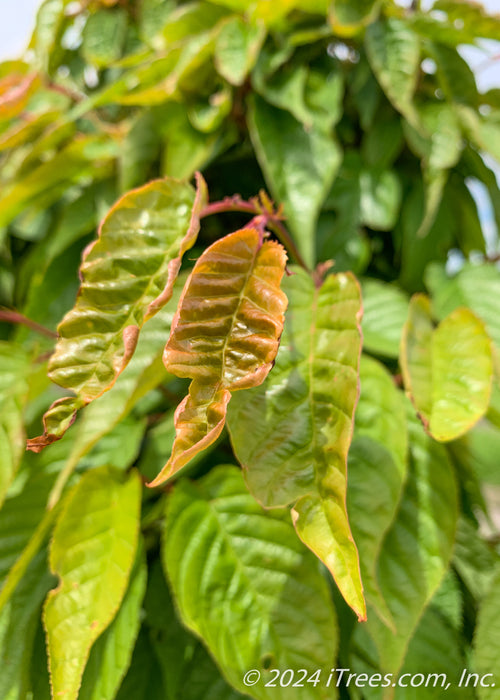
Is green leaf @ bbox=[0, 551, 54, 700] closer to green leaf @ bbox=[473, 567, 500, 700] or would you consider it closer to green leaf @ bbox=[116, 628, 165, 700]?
green leaf @ bbox=[116, 628, 165, 700]

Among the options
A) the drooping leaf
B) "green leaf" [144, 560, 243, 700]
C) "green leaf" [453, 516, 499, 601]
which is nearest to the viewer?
the drooping leaf

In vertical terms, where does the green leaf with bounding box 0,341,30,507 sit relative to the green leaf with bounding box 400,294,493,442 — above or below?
above

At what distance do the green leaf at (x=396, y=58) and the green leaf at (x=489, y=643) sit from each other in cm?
47

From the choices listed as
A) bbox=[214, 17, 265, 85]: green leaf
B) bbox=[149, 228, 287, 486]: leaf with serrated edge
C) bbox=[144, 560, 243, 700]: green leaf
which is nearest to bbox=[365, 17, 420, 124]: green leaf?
bbox=[214, 17, 265, 85]: green leaf

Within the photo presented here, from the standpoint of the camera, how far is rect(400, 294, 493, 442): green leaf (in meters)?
0.40

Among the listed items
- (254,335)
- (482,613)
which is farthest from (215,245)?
(482,613)

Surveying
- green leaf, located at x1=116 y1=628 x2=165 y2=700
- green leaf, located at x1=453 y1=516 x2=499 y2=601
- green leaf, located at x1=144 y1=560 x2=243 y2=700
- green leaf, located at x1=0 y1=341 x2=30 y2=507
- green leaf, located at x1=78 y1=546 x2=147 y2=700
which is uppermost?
green leaf, located at x1=0 y1=341 x2=30 y2=507

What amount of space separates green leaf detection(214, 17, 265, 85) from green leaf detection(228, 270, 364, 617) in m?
0.30

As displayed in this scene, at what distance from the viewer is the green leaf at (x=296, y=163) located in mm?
572

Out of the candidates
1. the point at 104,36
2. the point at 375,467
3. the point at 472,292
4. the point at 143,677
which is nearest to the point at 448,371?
the point at 375,467

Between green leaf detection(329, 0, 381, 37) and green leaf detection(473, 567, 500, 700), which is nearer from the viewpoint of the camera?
green leaf detection(473, 567, 500, 700)

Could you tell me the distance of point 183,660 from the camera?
51 centimetres

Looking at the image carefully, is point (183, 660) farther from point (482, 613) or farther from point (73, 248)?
point (73, 248)

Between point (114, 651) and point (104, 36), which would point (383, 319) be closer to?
point (114, 651)
